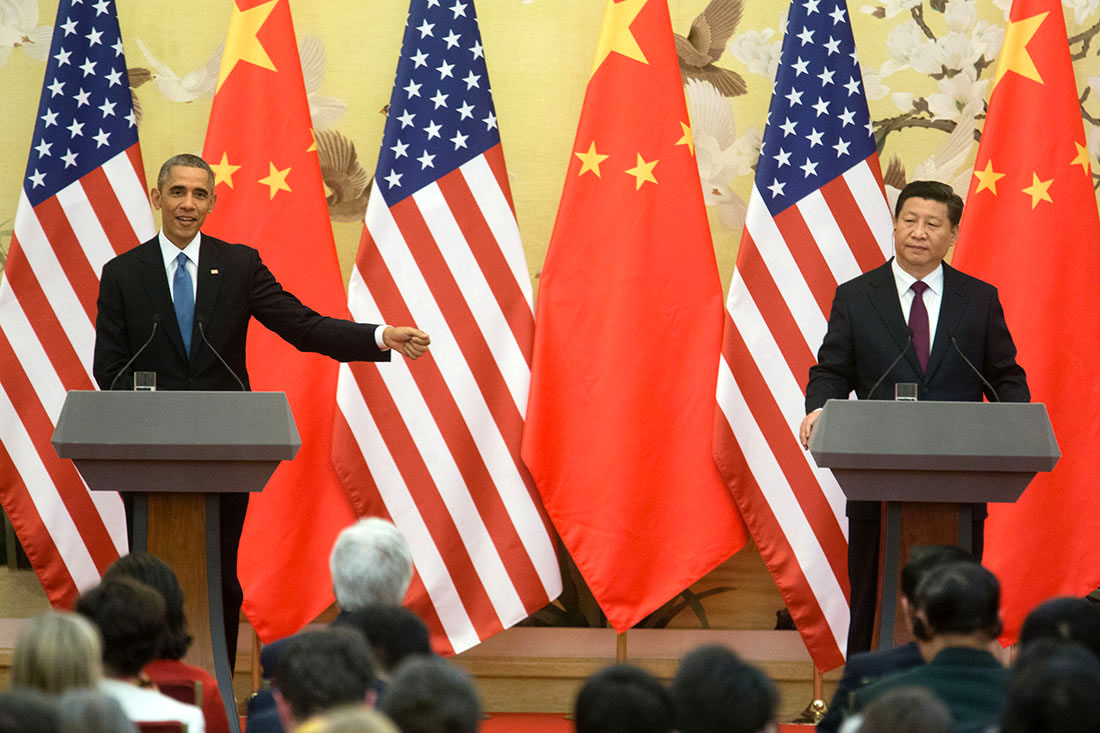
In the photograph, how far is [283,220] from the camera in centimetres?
513

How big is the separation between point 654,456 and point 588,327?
1.78ft

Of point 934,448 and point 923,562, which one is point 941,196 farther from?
point 923,562

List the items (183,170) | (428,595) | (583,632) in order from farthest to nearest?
(583,632) < (428,595) < (183,170)

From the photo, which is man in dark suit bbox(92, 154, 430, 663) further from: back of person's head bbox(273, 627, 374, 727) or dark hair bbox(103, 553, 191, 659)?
back of person's head bbox(273, 627, 374, 727)

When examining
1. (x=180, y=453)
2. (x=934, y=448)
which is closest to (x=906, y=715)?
(x=934, y=448)

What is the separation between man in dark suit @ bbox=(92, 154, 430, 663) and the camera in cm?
429

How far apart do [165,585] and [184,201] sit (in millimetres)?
1819

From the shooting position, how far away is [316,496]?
202 inches

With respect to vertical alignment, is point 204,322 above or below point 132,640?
above

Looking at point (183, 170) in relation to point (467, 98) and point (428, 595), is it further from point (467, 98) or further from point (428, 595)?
point (428, 595)

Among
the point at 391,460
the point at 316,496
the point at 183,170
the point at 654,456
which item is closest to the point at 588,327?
the point at 654,456

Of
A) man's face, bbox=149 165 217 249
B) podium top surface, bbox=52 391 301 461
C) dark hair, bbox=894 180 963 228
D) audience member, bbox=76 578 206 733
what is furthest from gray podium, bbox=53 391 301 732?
dark hair, bbox=894 180 963 228

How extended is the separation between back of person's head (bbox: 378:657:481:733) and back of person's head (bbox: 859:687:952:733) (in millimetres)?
541

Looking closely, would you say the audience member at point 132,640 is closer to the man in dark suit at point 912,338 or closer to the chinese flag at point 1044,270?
the man in dark suit at point 912,338
